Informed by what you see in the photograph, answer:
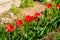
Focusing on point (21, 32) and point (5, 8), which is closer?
point (21, 32)

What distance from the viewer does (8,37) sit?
178 inches

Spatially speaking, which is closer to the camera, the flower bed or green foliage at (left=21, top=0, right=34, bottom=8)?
the flower bed

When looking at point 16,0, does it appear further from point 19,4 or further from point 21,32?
point 21,32

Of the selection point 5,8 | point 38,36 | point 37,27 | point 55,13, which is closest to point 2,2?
point 5,8

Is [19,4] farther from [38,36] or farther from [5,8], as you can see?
[38,36]

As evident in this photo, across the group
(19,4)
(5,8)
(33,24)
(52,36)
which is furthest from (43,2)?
(52,36)

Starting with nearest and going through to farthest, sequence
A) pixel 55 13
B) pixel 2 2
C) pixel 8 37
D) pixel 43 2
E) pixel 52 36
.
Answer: pixel 8 37 → pixel 52 36 → pixel 55 13 → pixel 2 2 → pixel 43 2

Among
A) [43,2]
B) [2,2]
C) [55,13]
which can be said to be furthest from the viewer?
[43,2]

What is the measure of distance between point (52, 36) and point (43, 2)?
348 centimetres

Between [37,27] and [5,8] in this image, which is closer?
[37,27]

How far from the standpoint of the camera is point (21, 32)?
16.6 ft

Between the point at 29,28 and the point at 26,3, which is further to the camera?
the point at 26,3

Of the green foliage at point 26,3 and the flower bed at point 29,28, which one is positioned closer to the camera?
the flower bed at point 29,28

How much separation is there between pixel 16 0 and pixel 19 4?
0.21m
